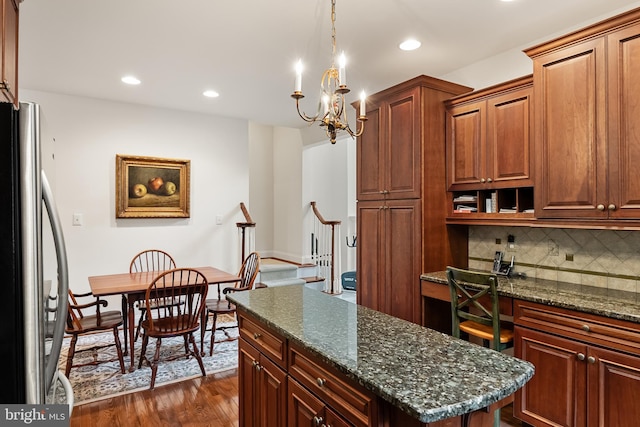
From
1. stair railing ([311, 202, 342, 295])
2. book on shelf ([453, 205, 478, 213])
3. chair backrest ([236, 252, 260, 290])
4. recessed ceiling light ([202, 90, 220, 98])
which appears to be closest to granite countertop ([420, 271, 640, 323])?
book on shelf ([453, 205, 478, 213])

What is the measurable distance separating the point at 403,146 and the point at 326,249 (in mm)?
3228

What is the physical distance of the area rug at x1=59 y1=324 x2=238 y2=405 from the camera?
3002mm

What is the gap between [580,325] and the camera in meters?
2.12

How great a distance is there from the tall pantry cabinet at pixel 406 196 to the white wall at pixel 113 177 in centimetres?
243

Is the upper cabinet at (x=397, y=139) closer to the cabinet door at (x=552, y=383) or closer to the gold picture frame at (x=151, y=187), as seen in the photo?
the cabinet door at (x=552, y=383)

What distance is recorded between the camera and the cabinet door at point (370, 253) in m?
3.57

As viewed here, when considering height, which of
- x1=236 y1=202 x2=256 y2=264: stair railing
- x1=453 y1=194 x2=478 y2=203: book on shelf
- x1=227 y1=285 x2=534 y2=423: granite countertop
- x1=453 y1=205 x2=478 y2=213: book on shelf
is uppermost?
x1=453 y1=194 x2=478 y2=203: book on shelf

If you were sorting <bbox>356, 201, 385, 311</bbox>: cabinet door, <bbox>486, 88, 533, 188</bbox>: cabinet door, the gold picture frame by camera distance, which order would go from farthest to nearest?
the gold picture frame
<bbox>356, 201, 385, 311</bbox>: cabinet door
<bbox>486, 88, 533, 188</bbox>: cabinet door

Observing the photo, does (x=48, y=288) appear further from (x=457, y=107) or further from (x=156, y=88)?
(x=156, y=88)

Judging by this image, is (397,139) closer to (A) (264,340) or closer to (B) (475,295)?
(B) (475,295)

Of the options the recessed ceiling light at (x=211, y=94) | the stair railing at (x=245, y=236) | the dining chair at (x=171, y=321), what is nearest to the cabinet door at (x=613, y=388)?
the dining chair at (x=171, y=321)

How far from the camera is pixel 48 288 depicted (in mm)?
1225

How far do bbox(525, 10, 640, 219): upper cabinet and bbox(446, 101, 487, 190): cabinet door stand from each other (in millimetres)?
492
